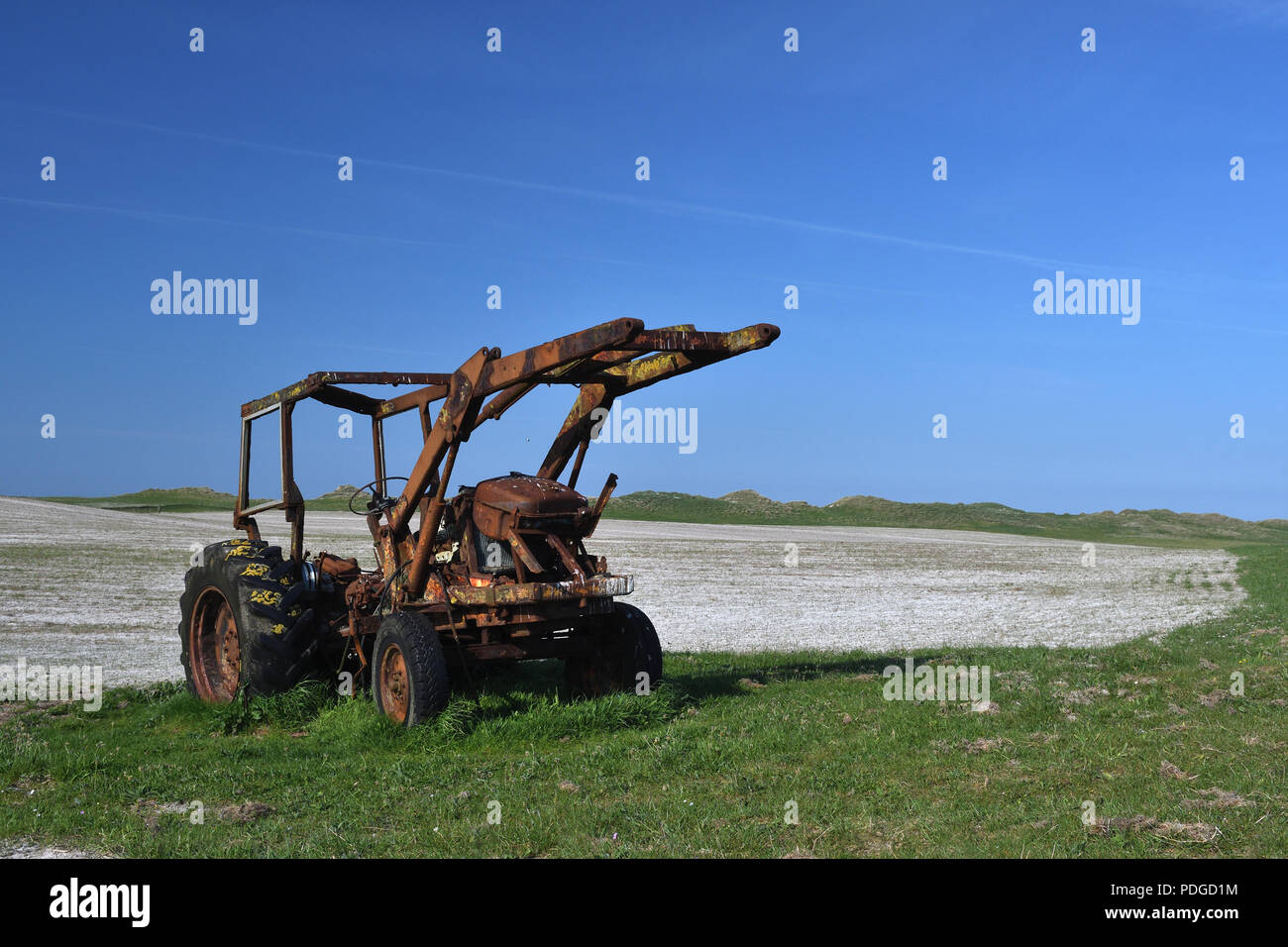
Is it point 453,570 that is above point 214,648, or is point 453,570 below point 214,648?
above

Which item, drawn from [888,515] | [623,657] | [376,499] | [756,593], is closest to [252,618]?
[376,499]

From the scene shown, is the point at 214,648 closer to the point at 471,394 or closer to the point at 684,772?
the point at 471,394

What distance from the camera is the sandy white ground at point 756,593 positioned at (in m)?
18.1

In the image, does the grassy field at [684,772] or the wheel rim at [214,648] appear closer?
the grassy field at [684,772]

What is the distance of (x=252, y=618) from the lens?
10.3 m

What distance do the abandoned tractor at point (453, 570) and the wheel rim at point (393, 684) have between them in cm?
1

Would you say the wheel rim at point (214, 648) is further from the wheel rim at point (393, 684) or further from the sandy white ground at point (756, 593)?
the wheel rim at point (393, 684)

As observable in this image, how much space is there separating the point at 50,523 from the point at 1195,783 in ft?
186

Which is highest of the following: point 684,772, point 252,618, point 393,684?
point 252,618

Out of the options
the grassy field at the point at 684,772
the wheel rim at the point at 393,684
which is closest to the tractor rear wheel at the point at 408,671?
the wheel rim at the point at 393,684

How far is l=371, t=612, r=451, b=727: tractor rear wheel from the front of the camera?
30.0ft

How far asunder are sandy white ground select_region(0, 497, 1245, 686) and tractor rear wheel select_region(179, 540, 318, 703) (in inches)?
108

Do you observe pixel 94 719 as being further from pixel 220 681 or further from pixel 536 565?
pixel 536 565

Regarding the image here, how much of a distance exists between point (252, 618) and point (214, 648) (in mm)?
1913
